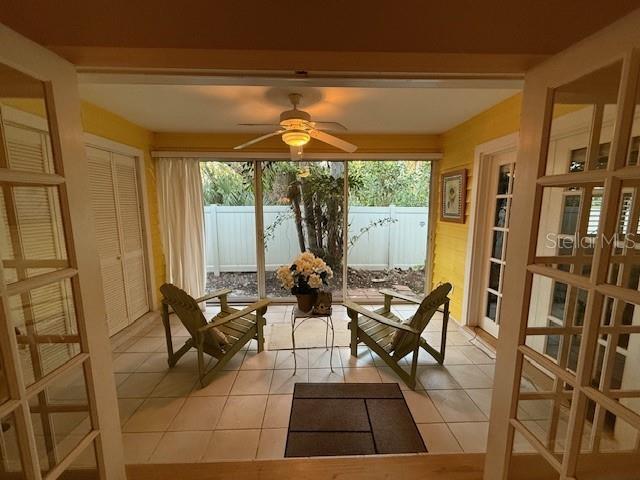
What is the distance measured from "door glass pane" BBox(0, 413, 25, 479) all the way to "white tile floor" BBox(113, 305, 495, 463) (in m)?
1.04

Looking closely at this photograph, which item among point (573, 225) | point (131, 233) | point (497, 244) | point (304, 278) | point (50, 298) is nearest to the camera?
→ point (50, 298)

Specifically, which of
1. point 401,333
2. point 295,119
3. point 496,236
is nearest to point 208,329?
point 401,333

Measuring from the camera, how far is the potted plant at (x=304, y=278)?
238 centimetres

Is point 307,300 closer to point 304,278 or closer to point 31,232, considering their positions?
point 304,278

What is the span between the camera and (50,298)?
0.87m

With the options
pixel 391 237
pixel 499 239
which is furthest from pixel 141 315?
pixel 499 239

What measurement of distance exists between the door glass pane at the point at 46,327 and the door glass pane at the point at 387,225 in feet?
10.8

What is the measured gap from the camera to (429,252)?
12.6 feet

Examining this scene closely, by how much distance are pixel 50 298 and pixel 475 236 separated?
328 centimetres

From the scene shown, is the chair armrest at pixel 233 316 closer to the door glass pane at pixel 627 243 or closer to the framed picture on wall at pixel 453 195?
the door glass pane at pixel 627 243

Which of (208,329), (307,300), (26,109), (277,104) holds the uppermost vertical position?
(277,104)

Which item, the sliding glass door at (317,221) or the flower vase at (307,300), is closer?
the flower vase at (307,300)

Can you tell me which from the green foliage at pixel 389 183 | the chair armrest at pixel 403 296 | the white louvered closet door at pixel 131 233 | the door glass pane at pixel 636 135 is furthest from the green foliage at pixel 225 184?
the door glass pane at pixel 636 135

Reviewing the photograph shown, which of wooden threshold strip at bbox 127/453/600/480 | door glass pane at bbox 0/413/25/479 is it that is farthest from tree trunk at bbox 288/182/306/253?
door glass pane at bbox 0/413/25/479
